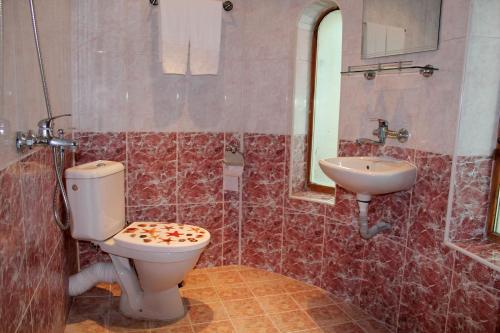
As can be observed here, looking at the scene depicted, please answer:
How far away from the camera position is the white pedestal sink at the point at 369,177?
1769 mm

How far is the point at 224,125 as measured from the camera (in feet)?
8.85

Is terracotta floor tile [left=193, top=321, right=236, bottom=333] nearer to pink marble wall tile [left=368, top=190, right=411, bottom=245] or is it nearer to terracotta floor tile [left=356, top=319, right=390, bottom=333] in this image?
terracotta floor tile [left=356, top=319, right=390, bottom=333]

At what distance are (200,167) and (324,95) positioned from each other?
3.29 feet

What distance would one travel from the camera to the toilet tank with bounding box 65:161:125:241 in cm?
203

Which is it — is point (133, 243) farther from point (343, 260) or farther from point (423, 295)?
point (423, 295)

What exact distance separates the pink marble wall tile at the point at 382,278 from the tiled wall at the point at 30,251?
1.66m

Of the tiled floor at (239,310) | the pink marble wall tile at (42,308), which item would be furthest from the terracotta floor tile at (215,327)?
the pink marble wall tile at (42,308)

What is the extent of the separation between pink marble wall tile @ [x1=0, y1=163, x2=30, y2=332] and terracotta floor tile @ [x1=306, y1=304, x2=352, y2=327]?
1.52m

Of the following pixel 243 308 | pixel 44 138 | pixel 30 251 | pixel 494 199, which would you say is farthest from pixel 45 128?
pixel 494 199

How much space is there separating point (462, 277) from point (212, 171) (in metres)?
1.66

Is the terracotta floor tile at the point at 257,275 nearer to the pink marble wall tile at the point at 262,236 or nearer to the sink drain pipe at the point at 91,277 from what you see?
the pink marble wall tile at the point at 262,236

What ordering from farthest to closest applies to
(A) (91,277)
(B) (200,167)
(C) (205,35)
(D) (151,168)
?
(B) (200,167) < (D) (151,168) < (C) (205,35) < (A) (91,277)

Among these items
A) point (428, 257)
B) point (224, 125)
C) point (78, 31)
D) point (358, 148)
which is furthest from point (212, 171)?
point (428, 257)

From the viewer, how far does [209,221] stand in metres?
2.76
